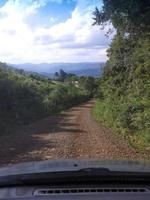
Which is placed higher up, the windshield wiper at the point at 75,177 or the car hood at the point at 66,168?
the windshield wiper at the point at 75,177

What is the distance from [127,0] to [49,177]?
18410 millimetres

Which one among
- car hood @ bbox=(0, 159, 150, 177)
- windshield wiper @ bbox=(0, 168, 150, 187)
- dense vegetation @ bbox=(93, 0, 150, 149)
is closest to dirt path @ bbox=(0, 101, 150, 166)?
dense vegetation @ bbox=(93, 0, 150, 149)

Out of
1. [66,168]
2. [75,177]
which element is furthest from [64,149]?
[75,177]

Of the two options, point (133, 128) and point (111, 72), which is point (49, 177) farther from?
point (111, 72)

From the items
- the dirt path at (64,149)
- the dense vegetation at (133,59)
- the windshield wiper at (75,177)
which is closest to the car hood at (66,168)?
the windshield wiper at (75,177)

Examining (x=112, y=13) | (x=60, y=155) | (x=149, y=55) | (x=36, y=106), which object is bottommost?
(x=36, y=106)

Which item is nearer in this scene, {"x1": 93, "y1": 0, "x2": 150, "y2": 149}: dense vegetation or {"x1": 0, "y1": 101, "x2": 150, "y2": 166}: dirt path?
{"x1": 0, "y1": 101, "x2": 150, "y2": 166}: dirt path

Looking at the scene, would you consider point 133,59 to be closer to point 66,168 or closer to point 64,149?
point 64,149

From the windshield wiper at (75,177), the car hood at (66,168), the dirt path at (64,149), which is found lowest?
the dirt path at (64,149)

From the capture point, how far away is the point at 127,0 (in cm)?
2158

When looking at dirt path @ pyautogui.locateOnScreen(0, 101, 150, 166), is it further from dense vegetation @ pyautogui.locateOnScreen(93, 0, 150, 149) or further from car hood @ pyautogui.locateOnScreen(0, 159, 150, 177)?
car hood @ pyautogui.locateOnScreen(0, 159, 150, 177)

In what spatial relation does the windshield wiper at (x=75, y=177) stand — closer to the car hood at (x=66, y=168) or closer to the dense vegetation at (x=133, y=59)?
the car hood at (x=66, y=168)

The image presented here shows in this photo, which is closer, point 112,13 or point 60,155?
point 60,155

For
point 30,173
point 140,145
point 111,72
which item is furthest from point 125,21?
point 30,173
